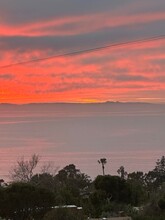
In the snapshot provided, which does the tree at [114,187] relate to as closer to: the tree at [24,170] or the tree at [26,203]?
the tree at [24,170]

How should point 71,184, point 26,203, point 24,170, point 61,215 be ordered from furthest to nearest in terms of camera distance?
point 71,184 < point 24,170 < point 26,203 < point 61,215

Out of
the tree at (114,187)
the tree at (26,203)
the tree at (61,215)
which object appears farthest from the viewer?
the tree at (114,187)

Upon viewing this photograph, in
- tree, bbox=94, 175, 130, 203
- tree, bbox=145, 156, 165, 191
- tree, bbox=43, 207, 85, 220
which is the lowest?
tree, bbox=43, 207, 85, 220

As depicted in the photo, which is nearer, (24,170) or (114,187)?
(114,187)

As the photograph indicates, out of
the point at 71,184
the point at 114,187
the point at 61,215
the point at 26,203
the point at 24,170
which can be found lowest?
the point at 61,215

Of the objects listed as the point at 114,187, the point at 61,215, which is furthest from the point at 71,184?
the point at 61,215

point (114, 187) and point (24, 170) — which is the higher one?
point (24, 170)

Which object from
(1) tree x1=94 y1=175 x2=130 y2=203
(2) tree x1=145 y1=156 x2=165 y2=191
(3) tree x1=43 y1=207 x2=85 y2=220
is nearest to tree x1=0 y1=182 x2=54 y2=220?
(3) tree x1=43 y1=207 x2=85 y2=220

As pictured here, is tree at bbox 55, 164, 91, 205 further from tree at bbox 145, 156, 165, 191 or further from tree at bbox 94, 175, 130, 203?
tree at bbox 145, 156, 165, 191

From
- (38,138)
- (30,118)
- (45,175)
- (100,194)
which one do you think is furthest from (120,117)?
(100,194)

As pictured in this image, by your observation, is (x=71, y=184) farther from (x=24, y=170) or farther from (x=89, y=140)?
(x=89, y=140)

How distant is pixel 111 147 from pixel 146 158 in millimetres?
20524

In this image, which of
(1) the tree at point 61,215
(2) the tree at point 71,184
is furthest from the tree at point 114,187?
(1) the tree at point 61,215

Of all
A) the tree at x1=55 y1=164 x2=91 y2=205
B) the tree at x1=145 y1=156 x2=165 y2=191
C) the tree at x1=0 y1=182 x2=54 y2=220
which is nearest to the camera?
the tree at x1=0 y1=182 x2=54 y2=220
